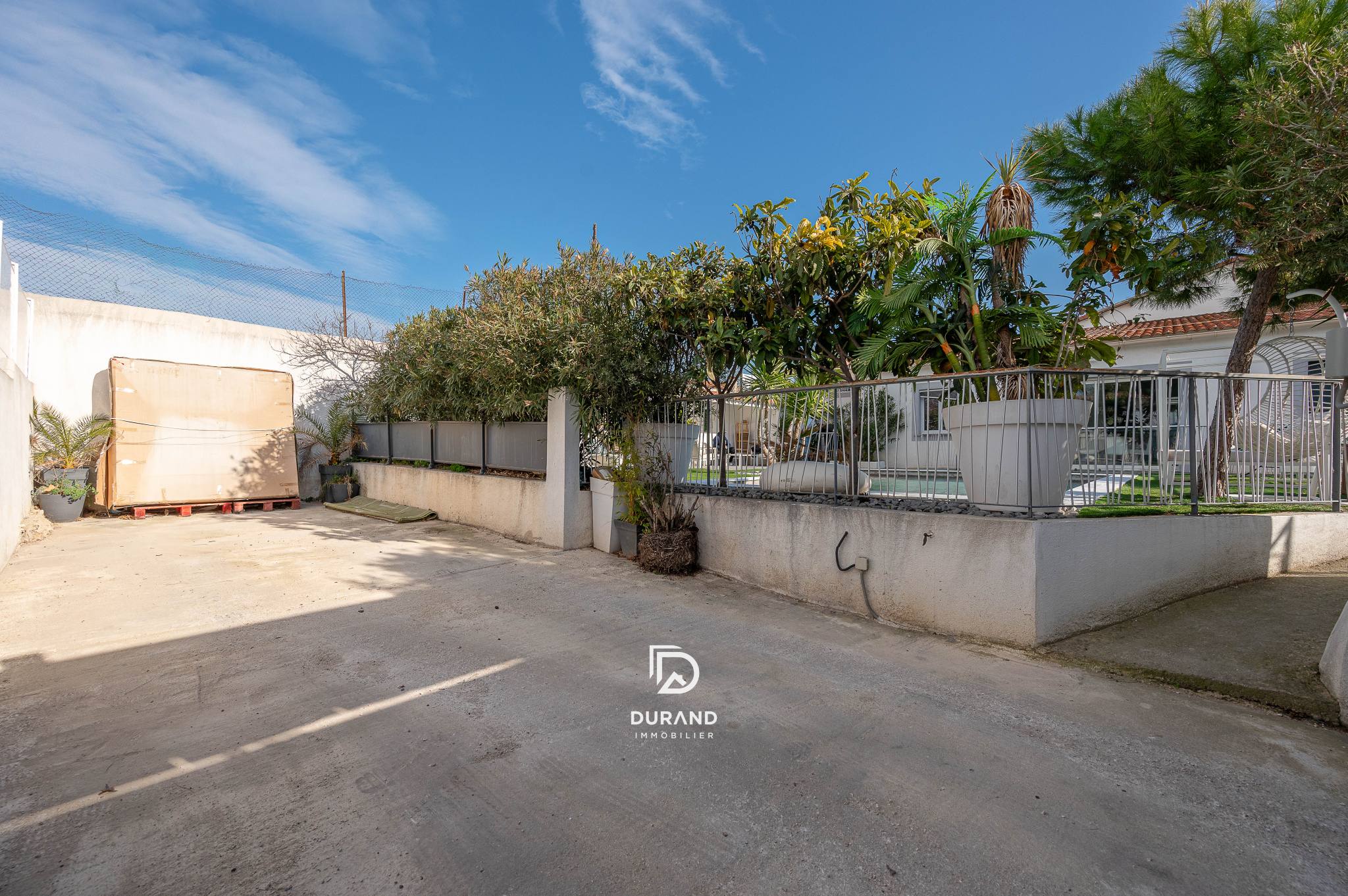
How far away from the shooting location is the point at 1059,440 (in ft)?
12.6

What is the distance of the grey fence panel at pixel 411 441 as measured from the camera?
9602 millimetres

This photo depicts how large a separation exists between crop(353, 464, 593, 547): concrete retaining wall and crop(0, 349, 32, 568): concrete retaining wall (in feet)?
14.0

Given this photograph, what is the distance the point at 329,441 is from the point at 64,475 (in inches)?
146

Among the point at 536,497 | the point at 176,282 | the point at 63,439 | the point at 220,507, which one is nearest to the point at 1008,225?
the point at 536,497

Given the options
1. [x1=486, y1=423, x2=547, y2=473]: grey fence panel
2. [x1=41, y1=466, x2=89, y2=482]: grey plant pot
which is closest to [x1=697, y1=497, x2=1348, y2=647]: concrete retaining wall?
[x1=486, y1=423, x2=547, y2=473]: grey fence panel

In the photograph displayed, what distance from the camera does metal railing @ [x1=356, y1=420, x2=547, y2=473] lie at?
7.32 metres

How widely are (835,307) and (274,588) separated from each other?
18.4 feet

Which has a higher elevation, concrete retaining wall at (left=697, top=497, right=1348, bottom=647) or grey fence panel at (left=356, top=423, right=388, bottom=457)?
grey fence panel at (left=356, top=423, right=388, bottom=457)

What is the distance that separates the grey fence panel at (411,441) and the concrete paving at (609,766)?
18.3ft

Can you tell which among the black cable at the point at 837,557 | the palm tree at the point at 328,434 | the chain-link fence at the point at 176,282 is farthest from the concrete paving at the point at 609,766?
the palm tree at the point at 328,434

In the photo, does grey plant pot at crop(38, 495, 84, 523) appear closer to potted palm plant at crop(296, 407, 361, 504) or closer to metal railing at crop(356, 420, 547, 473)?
potted palm plant at crop(296, 407, 361, 504)

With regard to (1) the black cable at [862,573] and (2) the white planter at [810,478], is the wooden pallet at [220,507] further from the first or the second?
(1) the black cable at [862,573]

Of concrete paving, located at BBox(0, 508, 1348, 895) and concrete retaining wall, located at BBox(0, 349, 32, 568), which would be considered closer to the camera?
concrete paving, located at BBox(0, 508, 1348, 895)

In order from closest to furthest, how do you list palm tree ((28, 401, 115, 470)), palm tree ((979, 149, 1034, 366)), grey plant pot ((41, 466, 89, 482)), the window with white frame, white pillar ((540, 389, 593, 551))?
1. the window with white frame
2. palm tree ((979, 149, 1034, 366))
3. white pillar ((540, 389, 593, 551))
4. grey plant pot ((41, 466, 89, 482))
5. palm tree ((28, 401, 115, 470))
